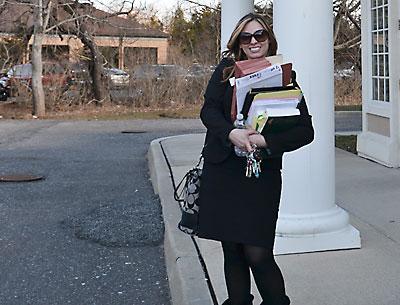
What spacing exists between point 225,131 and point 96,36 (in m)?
22.8

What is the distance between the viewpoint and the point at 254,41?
10.0 feet

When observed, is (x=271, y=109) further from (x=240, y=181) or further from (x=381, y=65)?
(x=381, y=65)

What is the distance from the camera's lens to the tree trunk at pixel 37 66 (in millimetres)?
20656

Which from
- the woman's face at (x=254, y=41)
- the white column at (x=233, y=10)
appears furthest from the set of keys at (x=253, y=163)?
the white column at (x=233, y=10)

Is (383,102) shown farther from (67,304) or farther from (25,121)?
(25,121)

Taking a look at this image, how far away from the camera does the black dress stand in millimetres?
3059

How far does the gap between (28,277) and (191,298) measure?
63.3 inches

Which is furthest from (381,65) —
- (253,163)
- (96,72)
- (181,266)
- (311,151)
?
(96,72)

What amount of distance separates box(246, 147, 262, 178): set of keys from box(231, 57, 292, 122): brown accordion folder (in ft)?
0.72

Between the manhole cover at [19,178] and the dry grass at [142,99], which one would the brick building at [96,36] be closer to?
the dry grass at [142,99]

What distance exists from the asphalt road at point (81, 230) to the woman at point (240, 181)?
4.62 feet

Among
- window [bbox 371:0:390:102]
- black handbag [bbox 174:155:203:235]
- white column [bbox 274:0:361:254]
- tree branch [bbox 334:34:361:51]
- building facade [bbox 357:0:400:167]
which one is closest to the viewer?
black handbag [bbox 174:155:203:235]

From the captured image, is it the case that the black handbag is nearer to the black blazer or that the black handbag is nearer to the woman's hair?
the black blazer

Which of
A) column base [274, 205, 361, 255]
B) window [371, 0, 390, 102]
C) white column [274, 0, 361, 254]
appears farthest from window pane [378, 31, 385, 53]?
column base [274, 205, 361, 255]
